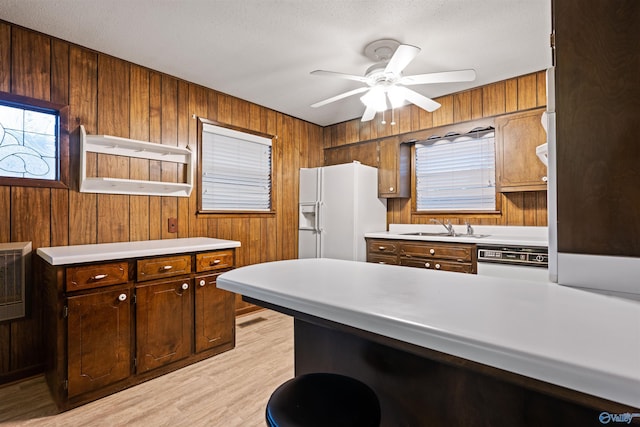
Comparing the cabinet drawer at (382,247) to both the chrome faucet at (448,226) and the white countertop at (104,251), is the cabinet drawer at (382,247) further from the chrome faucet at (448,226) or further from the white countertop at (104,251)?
the white countertop at (104,251)

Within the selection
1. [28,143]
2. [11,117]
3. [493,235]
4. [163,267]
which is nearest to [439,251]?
[493,235]

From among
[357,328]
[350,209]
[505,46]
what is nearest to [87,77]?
[350,209]

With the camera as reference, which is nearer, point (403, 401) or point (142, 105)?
point (403, 401)

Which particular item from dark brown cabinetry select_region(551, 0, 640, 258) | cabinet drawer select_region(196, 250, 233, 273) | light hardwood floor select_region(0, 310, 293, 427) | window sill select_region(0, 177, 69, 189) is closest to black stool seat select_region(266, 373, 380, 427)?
dark brown cabinetry select_region(551, 0, 640, 258)

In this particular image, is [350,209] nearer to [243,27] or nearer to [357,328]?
[243,27]

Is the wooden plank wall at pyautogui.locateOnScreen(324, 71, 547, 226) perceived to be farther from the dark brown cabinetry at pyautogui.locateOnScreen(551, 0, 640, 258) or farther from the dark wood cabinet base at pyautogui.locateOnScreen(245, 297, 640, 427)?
the dark wood cabinet base at pyautogui.locateOnScreen(245, 297, 640, 427)

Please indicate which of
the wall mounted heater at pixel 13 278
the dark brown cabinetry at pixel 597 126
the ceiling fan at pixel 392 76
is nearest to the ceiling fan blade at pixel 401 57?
the ceiling fan at pixel 392 76

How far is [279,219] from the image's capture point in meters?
4.23

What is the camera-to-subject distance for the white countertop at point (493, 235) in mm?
2789

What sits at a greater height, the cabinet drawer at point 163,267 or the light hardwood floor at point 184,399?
the cabinet drawer at point 163,267

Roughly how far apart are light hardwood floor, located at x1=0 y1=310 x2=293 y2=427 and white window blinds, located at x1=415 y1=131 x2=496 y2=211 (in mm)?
2518

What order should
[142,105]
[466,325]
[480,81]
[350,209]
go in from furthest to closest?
[350,209] < [480,81] < [142,105] < [466,325]

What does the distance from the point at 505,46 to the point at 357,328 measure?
9.34ft

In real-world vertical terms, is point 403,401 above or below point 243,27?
below
